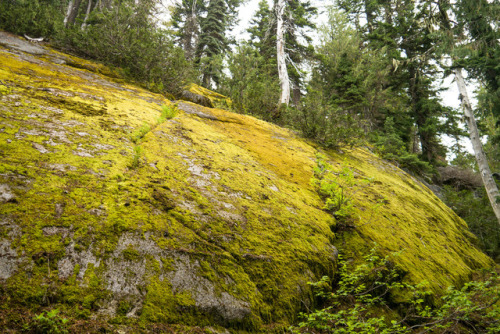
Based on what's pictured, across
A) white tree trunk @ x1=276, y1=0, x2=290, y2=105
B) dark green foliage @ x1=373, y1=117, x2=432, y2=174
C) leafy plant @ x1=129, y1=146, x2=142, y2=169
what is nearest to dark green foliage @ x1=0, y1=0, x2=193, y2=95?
leafy plant @ x1=129, y1=146, x2=142, y2=169

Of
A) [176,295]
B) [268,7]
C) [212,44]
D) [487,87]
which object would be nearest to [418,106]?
[487,87]

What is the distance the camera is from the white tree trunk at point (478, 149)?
33.3 feet

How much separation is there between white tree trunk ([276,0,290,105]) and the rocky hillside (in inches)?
312

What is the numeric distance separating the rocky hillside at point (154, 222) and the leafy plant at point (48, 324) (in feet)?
0.23

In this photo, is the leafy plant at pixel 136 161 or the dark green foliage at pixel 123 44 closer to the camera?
the leafy plant at pixel 136 161

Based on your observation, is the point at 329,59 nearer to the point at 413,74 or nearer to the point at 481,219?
the point at 413,74

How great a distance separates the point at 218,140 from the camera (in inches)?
180

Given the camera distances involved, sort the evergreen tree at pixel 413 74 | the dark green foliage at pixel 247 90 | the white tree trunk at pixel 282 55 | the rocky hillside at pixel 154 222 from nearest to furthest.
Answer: the rocky hillside at pixel 154 222, the dark green foliage at pixel 247 90, the white tree trunk at pixel 282 55, the evergreen tree at pixel 413 74

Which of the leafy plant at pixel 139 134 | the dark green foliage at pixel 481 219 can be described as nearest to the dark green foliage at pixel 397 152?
the dark green foliage at pixel 481 219

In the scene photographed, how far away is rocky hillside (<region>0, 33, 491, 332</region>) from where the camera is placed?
158cm

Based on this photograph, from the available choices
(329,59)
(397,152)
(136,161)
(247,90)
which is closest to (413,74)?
(329,59)

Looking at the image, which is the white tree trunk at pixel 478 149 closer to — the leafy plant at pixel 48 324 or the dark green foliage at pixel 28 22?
the leafy plant at pixel 48 324

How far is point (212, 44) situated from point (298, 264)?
A: 1990 centimetres

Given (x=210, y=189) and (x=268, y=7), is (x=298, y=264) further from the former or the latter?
(x=268, y=7)
